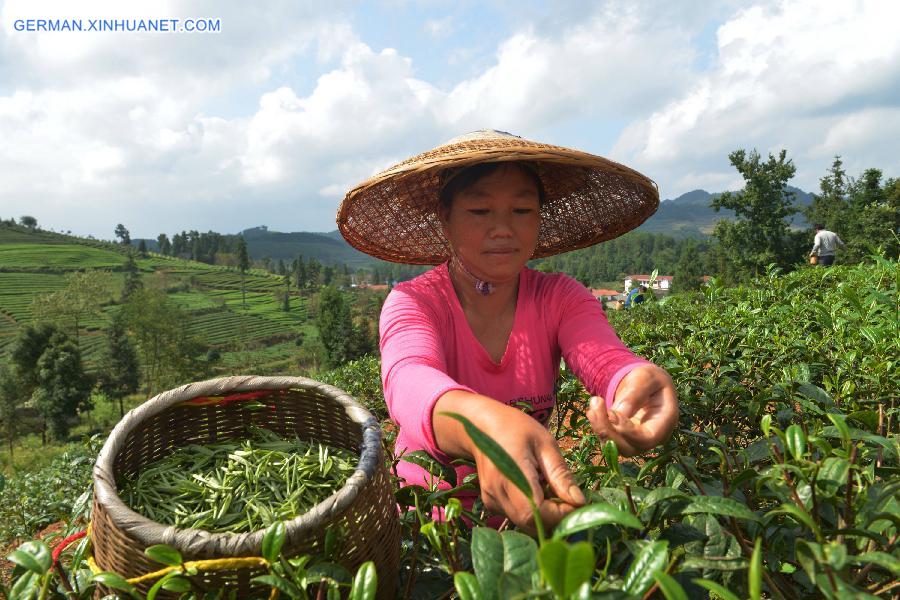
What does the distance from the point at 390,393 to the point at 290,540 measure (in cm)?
56

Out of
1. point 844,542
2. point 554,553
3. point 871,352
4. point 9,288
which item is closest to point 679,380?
point 871,352

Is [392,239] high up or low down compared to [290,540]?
up

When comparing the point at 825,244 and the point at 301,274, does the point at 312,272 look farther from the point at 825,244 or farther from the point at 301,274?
the point at 825,244

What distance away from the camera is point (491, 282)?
1799 millimetres

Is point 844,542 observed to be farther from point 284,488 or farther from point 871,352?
point 871,352

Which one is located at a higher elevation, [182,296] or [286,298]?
[182,296]

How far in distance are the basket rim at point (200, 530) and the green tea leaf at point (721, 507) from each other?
0.48 metres

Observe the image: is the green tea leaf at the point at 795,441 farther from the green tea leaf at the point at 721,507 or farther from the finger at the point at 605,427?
the finger at the point at 605,427

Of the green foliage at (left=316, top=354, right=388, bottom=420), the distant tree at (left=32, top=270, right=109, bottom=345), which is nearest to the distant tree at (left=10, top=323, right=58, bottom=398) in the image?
the distant tree at (left=32, top=270, right=109, bottom=345)

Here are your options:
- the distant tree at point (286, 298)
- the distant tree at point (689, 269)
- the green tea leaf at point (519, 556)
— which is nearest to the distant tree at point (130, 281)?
the distant tree at point (286, 298)

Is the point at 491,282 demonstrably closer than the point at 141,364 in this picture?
Yes

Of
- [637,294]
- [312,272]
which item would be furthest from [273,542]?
[312,272]

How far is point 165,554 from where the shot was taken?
2.34ft

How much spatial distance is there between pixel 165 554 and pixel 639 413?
0.87 meters
